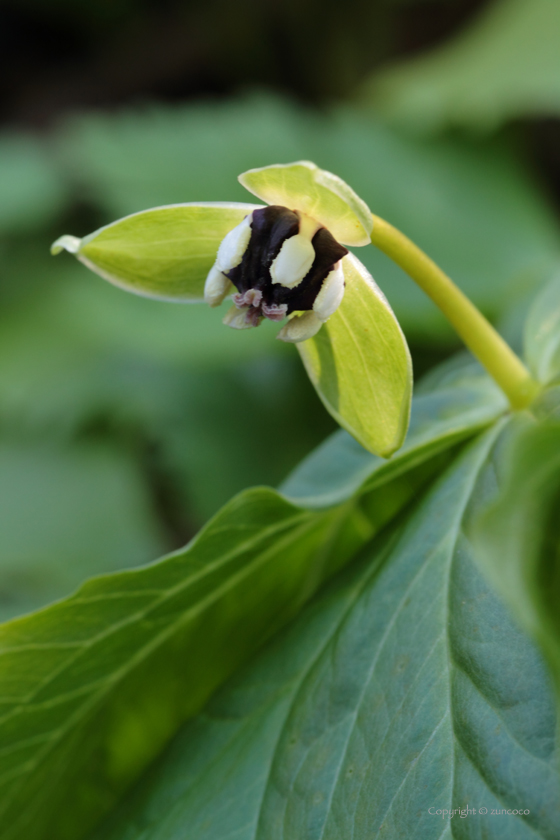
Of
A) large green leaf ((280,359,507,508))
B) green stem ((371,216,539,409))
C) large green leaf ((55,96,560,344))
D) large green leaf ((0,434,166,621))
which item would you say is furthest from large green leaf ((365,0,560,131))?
green stem ((371,216,539,409))

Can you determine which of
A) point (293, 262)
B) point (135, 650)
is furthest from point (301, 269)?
point (135, 650)

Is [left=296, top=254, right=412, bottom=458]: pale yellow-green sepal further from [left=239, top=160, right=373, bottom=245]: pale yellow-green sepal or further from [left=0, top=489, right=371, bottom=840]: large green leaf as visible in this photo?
[left=0, top=489, right=371, bottom=840]: large green leaf

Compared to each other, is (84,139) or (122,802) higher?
(84,139)

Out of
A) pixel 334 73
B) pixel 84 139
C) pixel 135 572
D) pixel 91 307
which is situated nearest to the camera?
pixel 135 572

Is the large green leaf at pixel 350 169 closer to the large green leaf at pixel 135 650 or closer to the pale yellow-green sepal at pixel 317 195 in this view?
the large green leaf at pixel 135 650

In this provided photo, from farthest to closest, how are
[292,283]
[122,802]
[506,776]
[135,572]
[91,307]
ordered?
[91,307] → [122,802] → [135,572] → [292,283] → [506,776]

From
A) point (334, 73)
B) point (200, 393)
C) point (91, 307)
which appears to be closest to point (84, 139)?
point (91, 307)

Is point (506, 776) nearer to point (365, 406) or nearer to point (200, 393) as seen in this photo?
point (365, 406)
